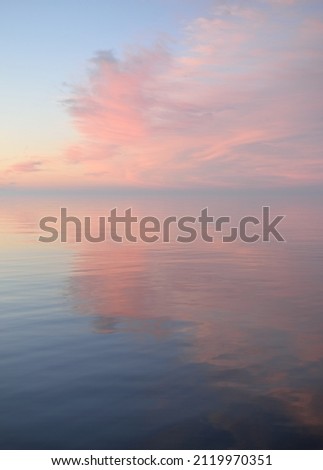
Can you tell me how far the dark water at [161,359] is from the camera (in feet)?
30.6

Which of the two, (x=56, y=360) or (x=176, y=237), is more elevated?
(x=176, y=237)

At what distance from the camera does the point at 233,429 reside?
9344mm

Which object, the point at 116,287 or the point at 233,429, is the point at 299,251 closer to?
the point at 116,287

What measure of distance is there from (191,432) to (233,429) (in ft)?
2.64

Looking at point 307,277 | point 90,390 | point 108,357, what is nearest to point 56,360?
point 108,357

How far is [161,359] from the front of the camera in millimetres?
13328

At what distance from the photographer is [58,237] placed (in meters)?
47.8

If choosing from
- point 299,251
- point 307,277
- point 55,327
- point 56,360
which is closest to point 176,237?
point 299,251

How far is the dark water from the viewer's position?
9312mm

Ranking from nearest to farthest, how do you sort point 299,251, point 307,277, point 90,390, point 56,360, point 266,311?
point 90,390 < point 56,360 < point 266,311 < point 307,277 < point 299,251

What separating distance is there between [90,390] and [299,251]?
2751cm

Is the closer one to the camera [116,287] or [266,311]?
[266,311]

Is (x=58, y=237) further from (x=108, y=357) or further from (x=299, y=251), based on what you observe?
(x=108, y=357)
